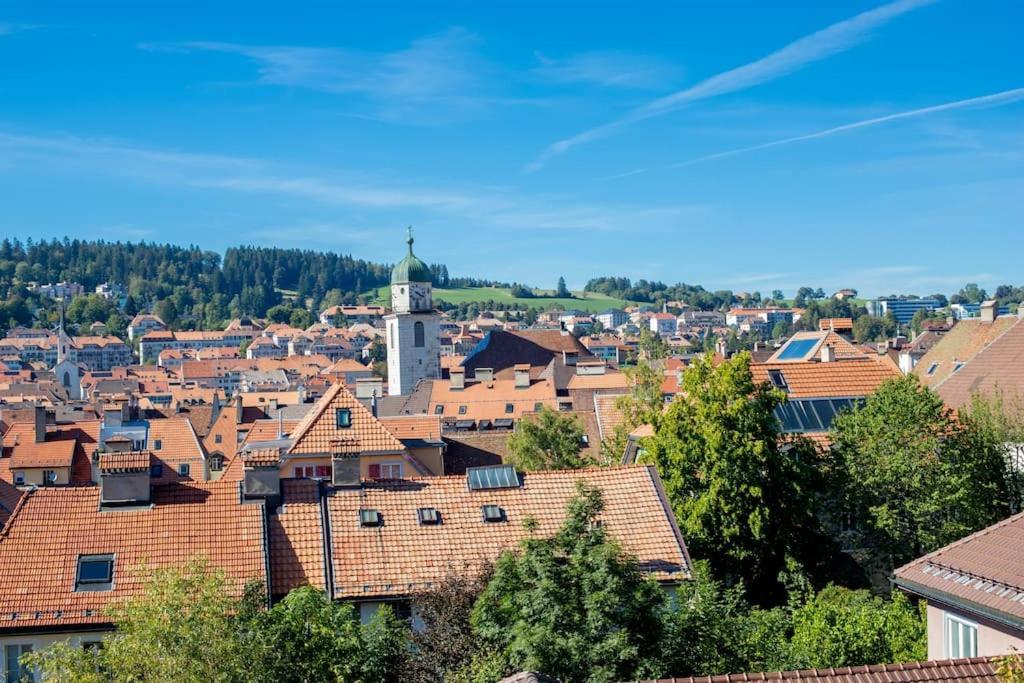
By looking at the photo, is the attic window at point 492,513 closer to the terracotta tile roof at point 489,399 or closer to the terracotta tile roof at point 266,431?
the terracotta tile roof at point 266,431

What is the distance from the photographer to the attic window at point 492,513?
25.5 metres

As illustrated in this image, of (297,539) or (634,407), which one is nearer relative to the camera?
(297,539)

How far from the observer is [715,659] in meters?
20.1

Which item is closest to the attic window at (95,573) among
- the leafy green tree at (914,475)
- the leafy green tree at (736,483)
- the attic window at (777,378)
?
the leafy green tree at (736,483)

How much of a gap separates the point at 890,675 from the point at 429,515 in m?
14.1

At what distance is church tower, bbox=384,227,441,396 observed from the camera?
11238 cm

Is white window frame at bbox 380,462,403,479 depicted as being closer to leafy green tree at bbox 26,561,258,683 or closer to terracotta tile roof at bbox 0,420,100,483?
leafy green tree at bbox 26,561,258,683

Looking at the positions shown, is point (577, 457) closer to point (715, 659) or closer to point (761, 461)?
point (761, 461)

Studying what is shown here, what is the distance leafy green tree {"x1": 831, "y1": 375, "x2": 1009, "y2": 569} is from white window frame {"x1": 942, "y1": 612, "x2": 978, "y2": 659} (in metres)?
12.9

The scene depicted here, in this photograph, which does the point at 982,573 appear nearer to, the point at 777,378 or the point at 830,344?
Result: the point at 777,378

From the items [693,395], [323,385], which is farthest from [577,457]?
[323,385]

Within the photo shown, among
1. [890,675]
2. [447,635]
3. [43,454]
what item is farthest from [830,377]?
[43,454]

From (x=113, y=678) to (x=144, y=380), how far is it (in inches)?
6029

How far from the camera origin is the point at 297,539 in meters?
24.6
